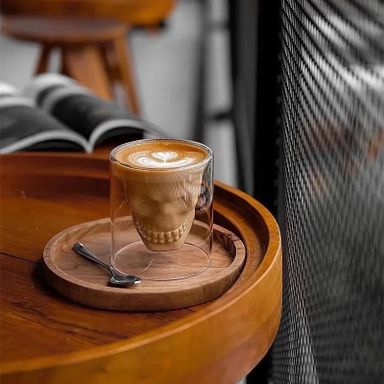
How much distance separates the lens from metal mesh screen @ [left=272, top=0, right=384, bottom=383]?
0.44 meters

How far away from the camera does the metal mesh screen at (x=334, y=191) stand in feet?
1.46

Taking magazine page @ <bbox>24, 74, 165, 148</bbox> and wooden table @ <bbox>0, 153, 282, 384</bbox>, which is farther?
magazine page @ <bbox>24, 74, 165, 148</bbox>

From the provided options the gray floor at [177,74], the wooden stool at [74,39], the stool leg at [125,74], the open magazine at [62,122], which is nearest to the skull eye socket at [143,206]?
the open magazine at [62,122]

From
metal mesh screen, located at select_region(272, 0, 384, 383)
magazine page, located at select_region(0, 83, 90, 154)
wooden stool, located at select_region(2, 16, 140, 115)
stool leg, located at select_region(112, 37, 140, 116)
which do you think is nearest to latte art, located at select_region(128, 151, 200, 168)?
metal mesh screen, located at select_region(272, 0, 384, 383)

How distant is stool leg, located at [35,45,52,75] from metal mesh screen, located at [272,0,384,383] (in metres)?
1.50

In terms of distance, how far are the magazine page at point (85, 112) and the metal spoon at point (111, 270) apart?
0.40m

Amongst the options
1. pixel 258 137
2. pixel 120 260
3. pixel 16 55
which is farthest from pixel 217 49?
pixel 120 260

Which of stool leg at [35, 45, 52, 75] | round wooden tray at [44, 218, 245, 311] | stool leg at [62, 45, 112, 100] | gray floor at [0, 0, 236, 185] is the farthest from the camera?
gray floor at [0, 0, 236, 185]

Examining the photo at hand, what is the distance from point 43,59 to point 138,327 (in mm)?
1827

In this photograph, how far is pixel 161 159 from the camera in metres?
0.60

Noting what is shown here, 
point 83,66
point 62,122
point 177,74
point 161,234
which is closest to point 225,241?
point 161,234

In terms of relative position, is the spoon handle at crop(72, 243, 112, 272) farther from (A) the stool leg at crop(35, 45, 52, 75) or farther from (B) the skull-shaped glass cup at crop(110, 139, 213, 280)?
(A) the stool leg at crop(35, 45, 52, 75)

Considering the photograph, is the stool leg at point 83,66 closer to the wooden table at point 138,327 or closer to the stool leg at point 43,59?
the stool leg at point 43,59

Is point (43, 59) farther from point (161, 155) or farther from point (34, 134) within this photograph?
point (161, 155)
